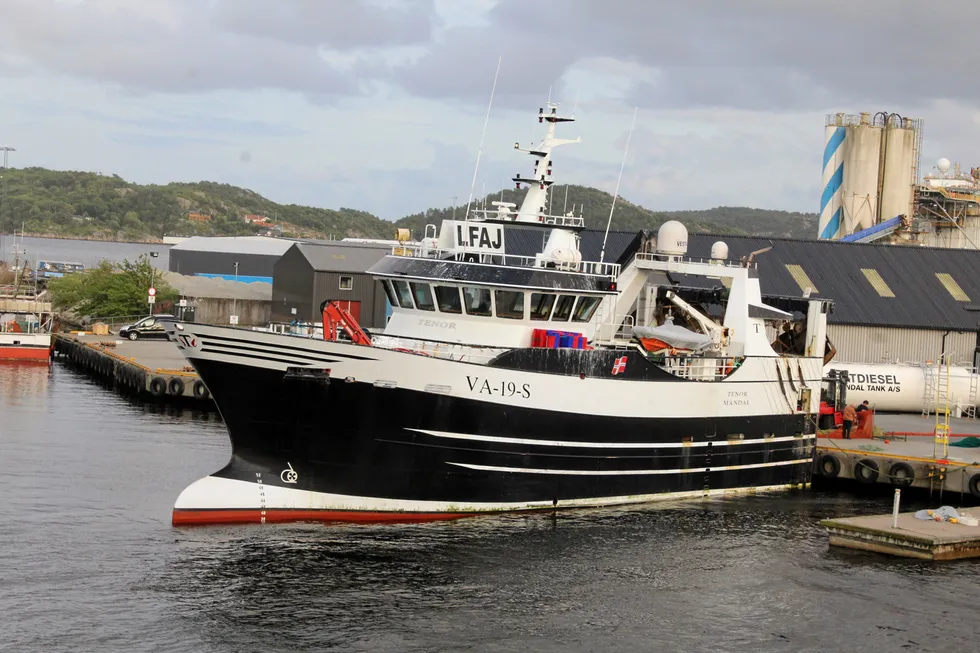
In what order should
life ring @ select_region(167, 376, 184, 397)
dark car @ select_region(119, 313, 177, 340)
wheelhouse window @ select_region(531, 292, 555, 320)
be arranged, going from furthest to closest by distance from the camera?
1. dark car @ select_region(119, 313, 177, 340)
2. life ring @ select_region(167, 376, 184, 397)
3. wheelhouse window @ select_region(531, 292, 555, 320)

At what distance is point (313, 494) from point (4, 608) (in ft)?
24.9

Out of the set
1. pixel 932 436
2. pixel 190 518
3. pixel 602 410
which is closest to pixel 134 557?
pixel 190 518

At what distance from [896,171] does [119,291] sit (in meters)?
50.6

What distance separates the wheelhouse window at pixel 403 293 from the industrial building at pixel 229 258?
6693 cm

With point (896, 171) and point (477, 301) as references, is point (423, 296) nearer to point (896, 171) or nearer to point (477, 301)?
point (477, 301)

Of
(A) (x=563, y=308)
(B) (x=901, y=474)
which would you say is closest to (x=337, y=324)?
(A) (x=563, y=308)

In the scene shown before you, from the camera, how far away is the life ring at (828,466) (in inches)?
1398

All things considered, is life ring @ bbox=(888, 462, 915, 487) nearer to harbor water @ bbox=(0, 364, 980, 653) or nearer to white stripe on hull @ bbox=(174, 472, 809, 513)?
harbor water @ bbox=(0, 364, 980, 653)

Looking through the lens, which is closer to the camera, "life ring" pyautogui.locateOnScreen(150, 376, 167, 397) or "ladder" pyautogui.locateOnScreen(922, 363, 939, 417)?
"ladder" pyautogui.locateOnScreen(922, 363, 939, 417)

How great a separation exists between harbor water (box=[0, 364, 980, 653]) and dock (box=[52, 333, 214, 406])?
18419 millimetres

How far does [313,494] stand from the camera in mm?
26047

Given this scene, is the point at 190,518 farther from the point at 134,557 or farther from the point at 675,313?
the point at 675,313

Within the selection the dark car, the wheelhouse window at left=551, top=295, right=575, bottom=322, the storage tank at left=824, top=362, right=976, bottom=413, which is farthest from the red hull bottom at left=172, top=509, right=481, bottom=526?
the dark car

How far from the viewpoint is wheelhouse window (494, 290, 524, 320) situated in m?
28.3
